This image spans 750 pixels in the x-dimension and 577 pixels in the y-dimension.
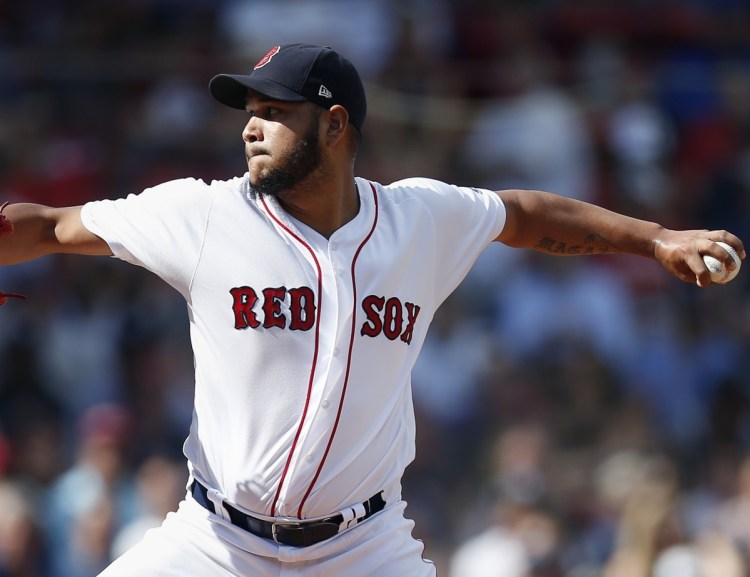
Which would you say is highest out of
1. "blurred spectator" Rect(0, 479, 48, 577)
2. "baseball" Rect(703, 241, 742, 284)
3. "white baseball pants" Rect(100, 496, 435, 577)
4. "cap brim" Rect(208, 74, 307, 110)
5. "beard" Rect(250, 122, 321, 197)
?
"cap brim" Rect(208, 74, 307, 110)

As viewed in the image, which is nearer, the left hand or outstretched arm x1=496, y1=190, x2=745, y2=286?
the left hand

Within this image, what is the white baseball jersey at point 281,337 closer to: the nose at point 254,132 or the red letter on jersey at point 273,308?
the red letter on jersey at point 273,308

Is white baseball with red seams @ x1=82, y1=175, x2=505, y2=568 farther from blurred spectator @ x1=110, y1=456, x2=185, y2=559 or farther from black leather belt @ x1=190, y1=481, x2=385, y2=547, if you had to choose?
blurred spectator @ x1=110, y1=456, x2=185, y2=559

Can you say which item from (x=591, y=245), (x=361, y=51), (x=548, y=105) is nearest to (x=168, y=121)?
(x=361, y=51)

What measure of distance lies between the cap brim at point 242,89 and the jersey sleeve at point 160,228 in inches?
13.6

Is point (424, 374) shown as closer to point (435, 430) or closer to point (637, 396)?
point (435, 430)

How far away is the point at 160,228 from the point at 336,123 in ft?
2.12

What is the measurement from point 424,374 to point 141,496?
2040 millimetres

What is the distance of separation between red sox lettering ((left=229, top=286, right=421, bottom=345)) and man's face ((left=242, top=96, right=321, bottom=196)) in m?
0.33

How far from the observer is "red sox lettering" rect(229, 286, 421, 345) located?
3705 mm

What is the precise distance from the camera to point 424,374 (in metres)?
8.44

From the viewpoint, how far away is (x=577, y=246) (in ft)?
13.7

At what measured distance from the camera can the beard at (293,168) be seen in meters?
3.83

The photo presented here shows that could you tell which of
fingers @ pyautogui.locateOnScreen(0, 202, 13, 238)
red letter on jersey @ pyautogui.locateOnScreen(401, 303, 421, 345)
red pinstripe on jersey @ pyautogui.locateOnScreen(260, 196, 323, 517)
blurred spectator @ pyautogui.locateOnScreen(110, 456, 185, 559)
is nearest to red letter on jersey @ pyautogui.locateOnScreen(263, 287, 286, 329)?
red pinstripe on jersey @ pyautogui.locateOnScreen(260, 196, 323, 517)
